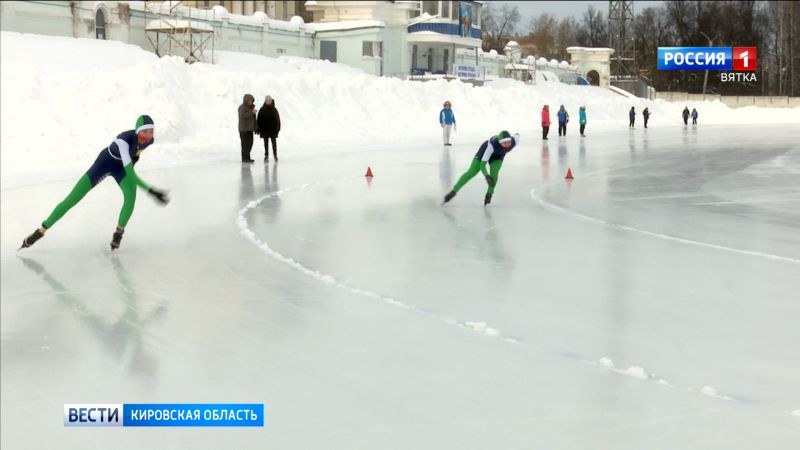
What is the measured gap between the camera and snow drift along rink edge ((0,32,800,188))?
67.9ft

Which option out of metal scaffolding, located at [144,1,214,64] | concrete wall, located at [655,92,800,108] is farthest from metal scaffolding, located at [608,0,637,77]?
metal scaffolding, located at [144,1,214,64]

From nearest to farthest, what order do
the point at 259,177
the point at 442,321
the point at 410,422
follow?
the point at 410,422 < the point at 442,321 < the point at 259,177

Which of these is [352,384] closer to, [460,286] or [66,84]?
[460,286]

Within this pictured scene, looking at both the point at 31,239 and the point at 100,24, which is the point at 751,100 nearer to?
the point at 100,24

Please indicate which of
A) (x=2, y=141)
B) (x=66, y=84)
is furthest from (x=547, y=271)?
(x=66, y=84)

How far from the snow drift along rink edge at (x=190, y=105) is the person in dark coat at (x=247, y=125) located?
3.55 feet

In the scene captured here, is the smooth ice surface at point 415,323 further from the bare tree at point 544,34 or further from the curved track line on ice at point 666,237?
the bare tree at point 544,34

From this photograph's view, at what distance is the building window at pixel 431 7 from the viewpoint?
2424 inches

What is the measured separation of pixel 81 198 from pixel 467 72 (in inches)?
1911

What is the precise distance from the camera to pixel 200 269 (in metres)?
8.45

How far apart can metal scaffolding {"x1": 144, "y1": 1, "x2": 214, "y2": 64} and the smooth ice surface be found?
30558 millimetres

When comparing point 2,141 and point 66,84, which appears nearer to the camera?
point 2,141

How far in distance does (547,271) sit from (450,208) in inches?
194

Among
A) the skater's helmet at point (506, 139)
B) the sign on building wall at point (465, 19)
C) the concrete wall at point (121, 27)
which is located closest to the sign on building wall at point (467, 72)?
the sign on building wall at point (465, 19)
